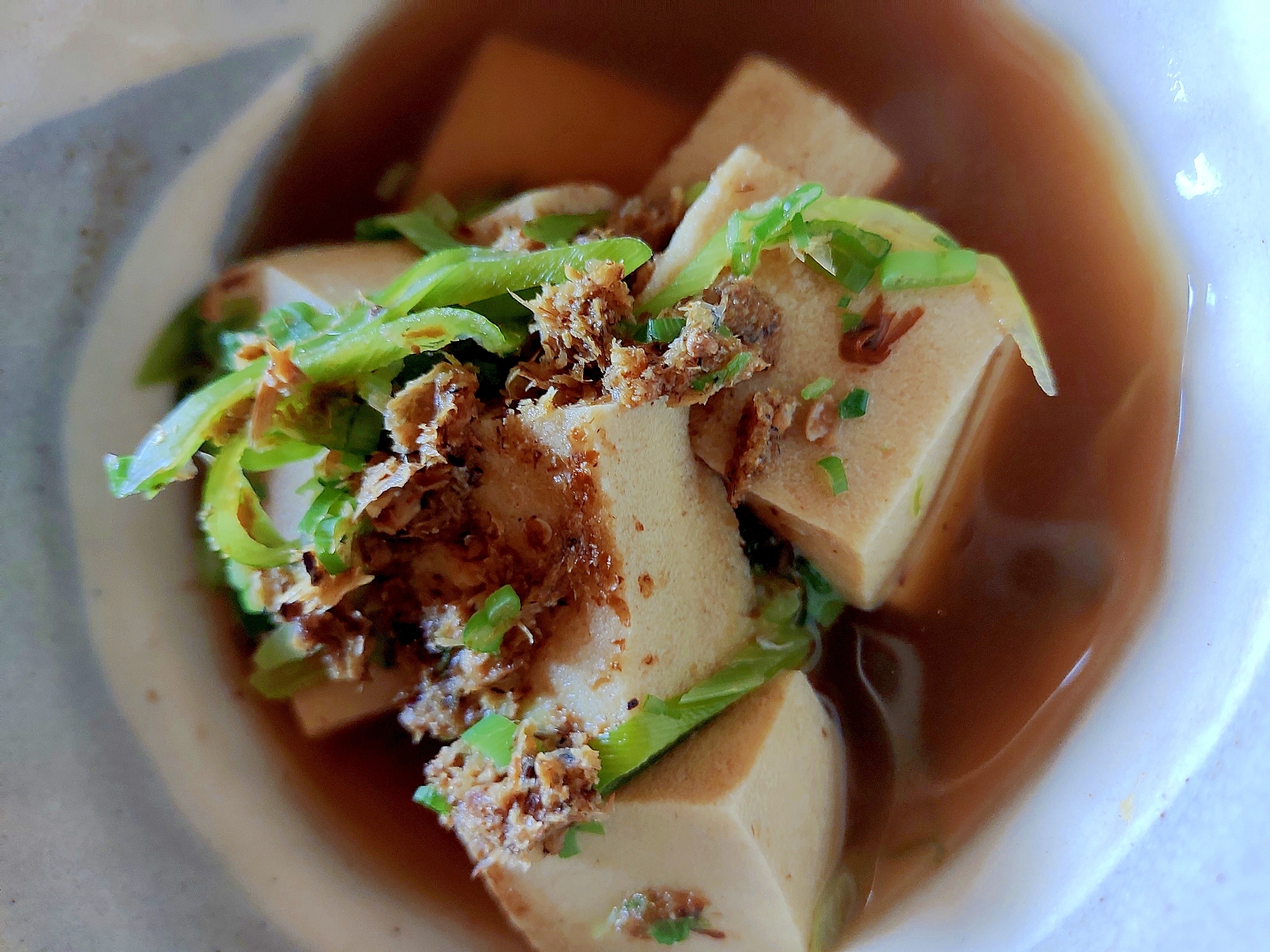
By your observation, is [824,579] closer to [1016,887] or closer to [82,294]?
[1016,887]

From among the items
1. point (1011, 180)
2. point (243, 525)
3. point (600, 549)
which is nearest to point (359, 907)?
point (243, 525)

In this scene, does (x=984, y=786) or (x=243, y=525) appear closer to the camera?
(x=243, y=525)

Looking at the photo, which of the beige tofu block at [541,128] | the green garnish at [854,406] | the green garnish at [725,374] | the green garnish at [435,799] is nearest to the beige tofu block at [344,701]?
the green garnish at [435,799]

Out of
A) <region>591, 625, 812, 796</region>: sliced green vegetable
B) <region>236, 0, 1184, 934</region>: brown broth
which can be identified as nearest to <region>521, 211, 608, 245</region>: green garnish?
<region>236, 0, 1184, 934</region>: brown broth

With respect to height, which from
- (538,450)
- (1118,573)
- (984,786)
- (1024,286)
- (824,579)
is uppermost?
(1024,286)

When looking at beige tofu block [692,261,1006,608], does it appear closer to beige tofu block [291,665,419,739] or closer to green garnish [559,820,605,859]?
green garnish [559,820,605,859]

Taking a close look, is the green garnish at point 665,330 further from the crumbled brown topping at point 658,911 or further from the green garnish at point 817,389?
the crumbled brown topping at point 658,911

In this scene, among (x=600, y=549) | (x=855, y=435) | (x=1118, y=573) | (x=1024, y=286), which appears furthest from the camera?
(x=1024, y=286)
